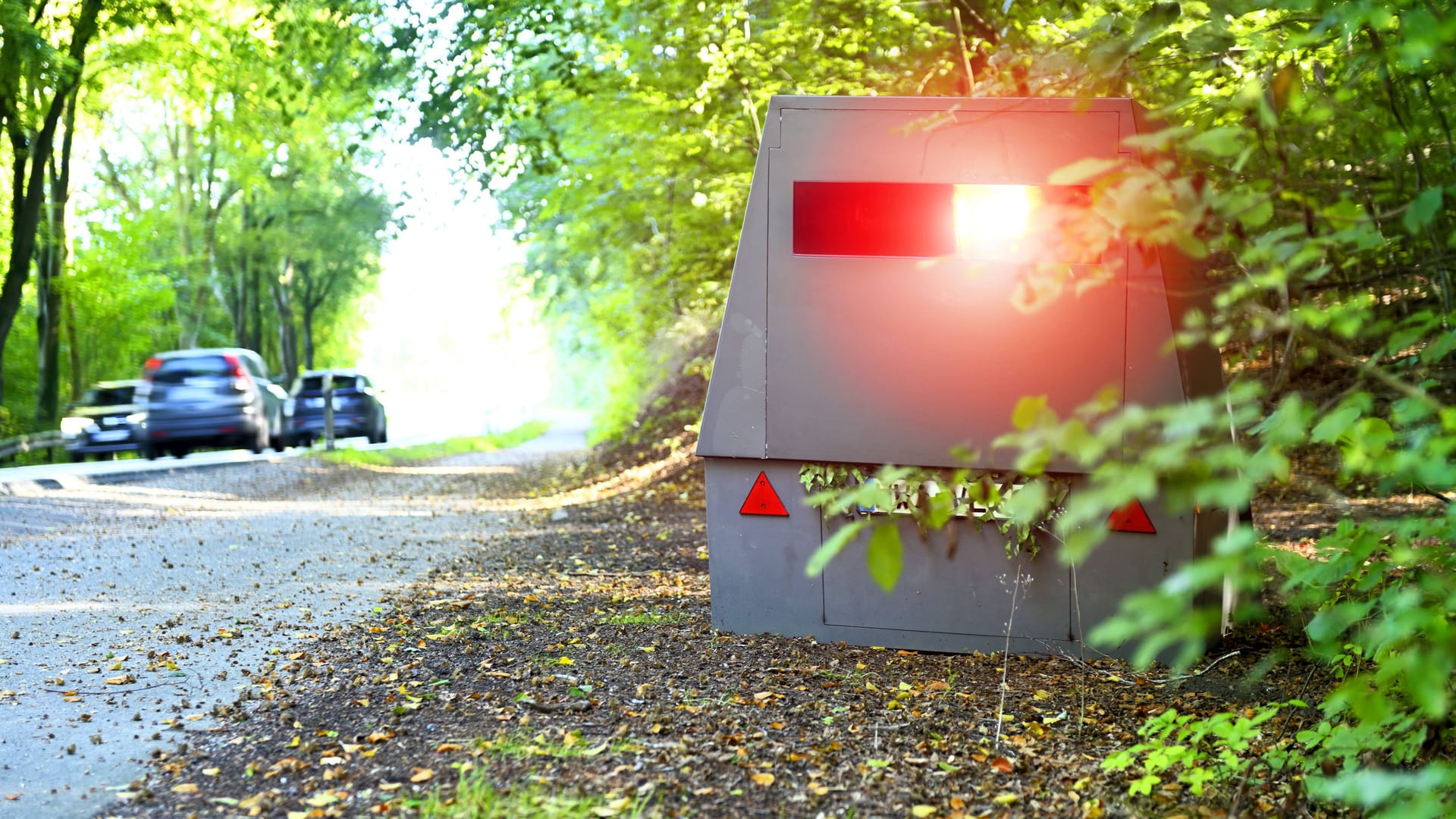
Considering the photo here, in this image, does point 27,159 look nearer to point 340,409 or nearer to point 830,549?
point 340,409

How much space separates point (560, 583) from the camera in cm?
820

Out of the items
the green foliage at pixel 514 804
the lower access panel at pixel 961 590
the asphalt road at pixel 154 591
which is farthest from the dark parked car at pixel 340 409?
the green foliage at pixel 514 804

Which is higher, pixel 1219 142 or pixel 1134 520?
pixel 1219 142

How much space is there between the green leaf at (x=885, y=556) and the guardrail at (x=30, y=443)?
20.7 metres

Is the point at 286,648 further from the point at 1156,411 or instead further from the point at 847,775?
the point at 1156,411

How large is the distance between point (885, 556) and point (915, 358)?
3465 millimetres

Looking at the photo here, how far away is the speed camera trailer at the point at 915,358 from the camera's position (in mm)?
5488

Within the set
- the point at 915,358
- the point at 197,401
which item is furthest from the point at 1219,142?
the point at 197,401

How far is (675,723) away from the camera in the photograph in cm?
457

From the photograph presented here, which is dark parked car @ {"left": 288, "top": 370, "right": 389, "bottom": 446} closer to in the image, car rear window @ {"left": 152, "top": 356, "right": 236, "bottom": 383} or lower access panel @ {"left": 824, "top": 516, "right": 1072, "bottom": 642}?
car rear window @ {"left": 152, "top": 356, "right": 236, "bottom": 383}

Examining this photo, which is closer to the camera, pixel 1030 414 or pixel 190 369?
pixel 1030 414

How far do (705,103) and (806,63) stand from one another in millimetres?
1054

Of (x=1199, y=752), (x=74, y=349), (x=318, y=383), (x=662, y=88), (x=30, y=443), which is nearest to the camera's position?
(x=1199, y=752)

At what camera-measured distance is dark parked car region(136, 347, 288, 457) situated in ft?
65.7
